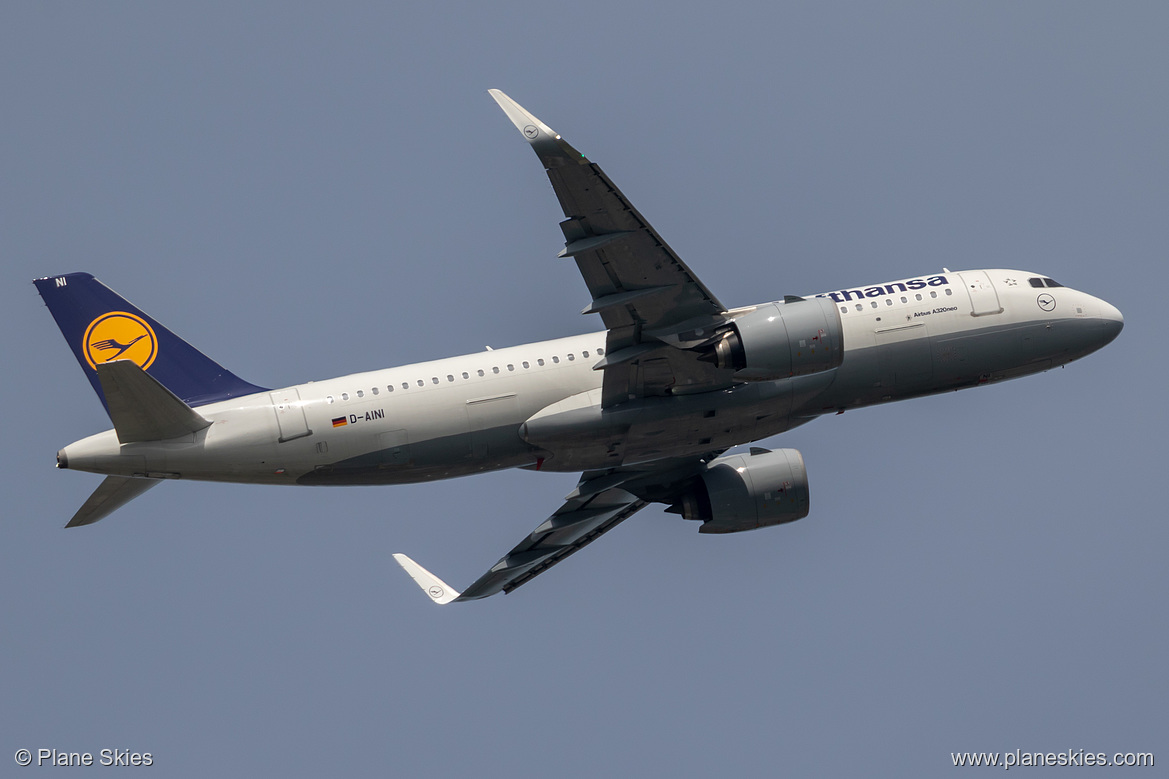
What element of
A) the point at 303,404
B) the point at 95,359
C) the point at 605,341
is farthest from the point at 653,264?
the point at 95,359

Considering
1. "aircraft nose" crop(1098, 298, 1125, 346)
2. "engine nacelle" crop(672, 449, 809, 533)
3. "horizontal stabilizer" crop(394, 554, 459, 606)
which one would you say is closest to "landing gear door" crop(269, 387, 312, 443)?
"horizontal stabilizer" crop(394, 554, 459, 606)

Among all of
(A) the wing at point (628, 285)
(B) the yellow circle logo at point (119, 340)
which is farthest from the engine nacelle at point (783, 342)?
(B) the yellow circle logo at point (119, 340)

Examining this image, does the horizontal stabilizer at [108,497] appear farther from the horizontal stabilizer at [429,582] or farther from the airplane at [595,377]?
the horizontal stabilizer at [429,582]

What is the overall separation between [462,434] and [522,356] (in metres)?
2.87

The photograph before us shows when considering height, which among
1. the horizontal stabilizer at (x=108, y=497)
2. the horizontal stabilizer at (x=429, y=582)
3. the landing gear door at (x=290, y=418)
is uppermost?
the landing gear door at (x=290, y=418)

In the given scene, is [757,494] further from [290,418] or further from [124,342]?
[124,342]

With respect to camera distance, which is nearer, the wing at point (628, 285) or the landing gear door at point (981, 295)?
the wing at point (628, 285)

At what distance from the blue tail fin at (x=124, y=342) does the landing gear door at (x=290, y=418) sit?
123 centimetres

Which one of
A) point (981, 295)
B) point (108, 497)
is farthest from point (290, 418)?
point (981, 295)

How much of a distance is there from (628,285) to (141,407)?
12.9 metres

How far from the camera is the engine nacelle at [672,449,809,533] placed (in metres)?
41.1

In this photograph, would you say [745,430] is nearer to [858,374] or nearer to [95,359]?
[858,374]

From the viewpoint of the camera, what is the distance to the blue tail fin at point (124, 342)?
36.0 m

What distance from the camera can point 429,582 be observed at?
4431 cm
